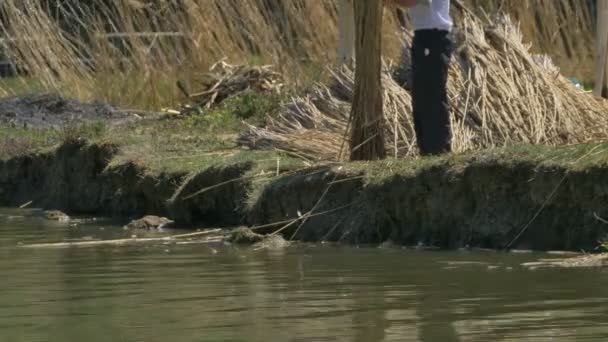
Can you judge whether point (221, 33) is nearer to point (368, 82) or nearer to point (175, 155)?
point (175, 155)

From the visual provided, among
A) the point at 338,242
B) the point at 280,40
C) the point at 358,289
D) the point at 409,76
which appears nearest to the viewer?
the point at 358,289

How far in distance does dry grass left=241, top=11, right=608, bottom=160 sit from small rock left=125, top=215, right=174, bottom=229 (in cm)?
105

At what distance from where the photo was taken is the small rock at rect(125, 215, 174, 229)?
11125 mm

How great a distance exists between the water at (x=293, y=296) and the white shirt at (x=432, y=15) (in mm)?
1784

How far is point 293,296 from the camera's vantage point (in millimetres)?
7266

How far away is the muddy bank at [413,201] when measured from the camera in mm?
8555

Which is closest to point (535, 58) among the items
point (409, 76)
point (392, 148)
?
point (409, 76)

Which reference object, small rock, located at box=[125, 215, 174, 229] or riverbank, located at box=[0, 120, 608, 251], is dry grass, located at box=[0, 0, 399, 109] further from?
small rock, located at box=[125, 215, 174, 229]

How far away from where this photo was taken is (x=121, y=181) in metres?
12.2

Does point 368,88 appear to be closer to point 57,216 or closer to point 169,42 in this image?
point 57,216

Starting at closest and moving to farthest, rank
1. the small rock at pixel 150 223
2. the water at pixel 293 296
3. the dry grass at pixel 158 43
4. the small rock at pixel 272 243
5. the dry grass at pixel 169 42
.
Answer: the water at pixel 293 296, the small rock at pixel 272 243, the small rock at pixel 150 223, the dry grass at pixel 169 42, the dry grass at pixel 158 43

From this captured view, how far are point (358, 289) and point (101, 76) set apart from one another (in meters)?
10.9

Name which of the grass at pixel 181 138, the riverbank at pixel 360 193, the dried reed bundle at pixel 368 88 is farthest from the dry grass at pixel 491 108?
the riverbank at pixel 360 193

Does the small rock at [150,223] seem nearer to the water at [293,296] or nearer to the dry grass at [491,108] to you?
the dry grass at [491,108]
